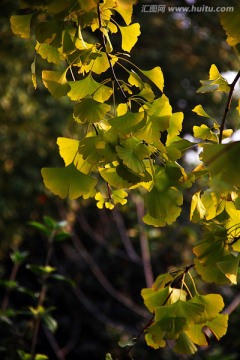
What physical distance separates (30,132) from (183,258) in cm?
198

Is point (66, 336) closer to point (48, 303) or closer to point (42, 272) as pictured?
point (48, 303)

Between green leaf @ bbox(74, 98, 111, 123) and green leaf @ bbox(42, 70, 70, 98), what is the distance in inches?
1.1

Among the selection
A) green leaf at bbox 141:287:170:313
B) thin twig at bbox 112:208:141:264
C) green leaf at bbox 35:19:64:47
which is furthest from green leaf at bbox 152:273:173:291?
thin twig at bbox 112:208:141:264

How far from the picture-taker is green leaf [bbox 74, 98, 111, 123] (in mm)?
605

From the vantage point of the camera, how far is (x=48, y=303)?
4.85 m

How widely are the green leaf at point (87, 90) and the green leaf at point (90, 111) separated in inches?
1.7

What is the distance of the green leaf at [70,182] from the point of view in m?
0.66

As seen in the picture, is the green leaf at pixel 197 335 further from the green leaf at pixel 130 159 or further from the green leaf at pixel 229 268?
the green leaf at pixel 130 159

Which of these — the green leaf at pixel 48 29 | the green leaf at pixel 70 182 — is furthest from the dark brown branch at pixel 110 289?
the green leaf at pixel 48 29

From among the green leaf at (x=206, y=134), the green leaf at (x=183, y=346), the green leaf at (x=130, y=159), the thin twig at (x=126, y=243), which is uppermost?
the green leaf at (x=130, y=159)

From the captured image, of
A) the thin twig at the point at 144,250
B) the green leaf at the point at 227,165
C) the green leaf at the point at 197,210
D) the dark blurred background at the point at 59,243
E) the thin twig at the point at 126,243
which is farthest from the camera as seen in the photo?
the dark blurred background at the point at 59,243

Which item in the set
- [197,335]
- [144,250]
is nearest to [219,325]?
[197,335]

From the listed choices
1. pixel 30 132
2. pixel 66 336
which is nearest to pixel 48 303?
pixel 66 336

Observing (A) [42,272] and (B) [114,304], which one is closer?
(A) [42,272]
